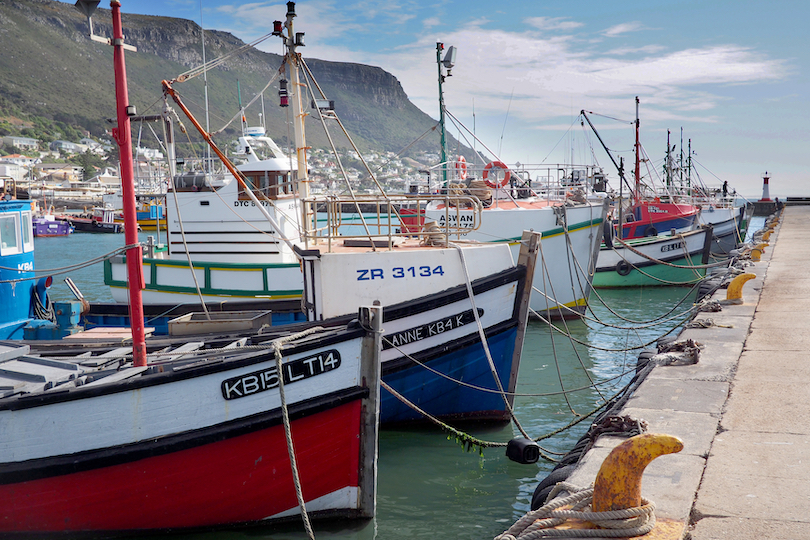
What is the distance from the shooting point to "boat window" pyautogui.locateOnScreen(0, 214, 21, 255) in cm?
1049

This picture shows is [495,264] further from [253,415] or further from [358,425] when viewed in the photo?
[253,415]

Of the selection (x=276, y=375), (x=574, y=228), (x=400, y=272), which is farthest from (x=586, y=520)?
(x=574, y=228)

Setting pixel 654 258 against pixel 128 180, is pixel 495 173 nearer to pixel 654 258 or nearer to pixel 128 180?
pixel 654 258

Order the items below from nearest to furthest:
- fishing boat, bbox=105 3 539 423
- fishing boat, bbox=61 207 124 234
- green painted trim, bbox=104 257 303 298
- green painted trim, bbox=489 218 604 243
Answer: fishing boat, bbox=105 3 539 423, green painted trim, bbox=104 257 303 298, green painted trim, bbox=489 218 604 243, fishing boat, bbox=61 207 124 234

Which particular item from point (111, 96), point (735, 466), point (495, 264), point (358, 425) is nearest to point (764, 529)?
point (735, 466)

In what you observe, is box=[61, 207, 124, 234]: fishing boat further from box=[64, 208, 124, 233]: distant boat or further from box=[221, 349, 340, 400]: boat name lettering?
box=[221, 349, 340, 400]: boat name lettering

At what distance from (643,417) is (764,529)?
187 cm

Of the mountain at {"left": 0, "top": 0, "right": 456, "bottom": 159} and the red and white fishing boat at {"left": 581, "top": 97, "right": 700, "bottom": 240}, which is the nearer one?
the red and white fishing boat at {"left": 581, "top": 97, "right": 700, "bottom": 240}

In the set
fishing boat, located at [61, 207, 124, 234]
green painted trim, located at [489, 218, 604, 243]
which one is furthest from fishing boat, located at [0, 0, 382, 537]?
fishing boat, located at [61, 207, 124, 234]

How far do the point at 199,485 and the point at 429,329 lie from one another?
3.57m

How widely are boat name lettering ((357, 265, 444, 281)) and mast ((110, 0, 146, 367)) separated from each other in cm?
292

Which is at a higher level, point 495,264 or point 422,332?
point 495,264

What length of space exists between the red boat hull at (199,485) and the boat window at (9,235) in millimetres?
6265

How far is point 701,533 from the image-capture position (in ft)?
11.4
